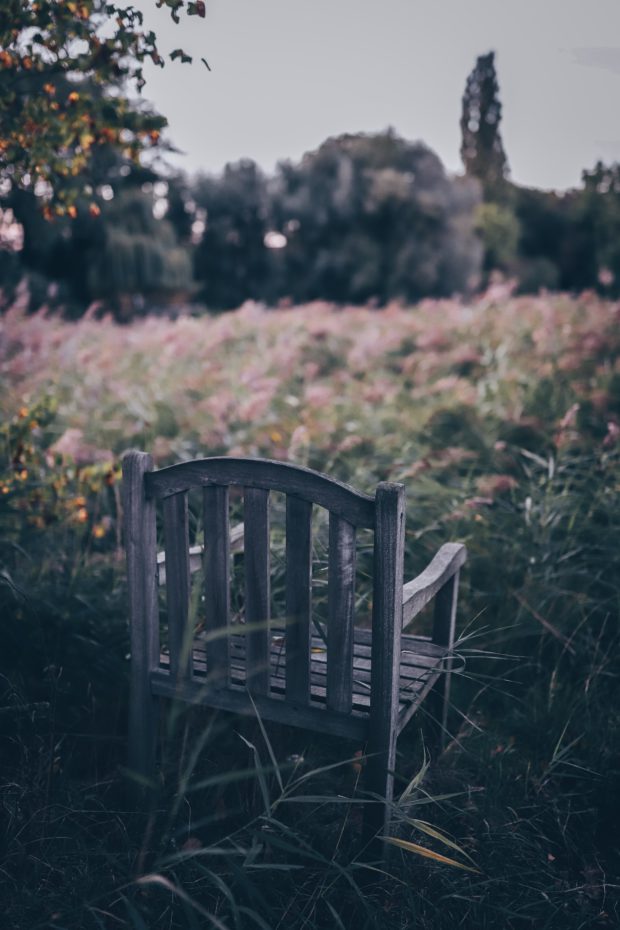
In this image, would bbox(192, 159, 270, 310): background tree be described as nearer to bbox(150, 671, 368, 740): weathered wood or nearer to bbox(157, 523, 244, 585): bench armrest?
bbox(157, 523, 244, 585): bench armrest

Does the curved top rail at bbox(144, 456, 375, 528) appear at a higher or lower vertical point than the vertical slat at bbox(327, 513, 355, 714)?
higher

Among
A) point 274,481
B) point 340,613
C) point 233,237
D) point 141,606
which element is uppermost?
point 233,237

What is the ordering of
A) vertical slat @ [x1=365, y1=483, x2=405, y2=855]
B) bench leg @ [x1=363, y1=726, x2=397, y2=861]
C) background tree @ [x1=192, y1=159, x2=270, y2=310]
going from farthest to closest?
background tree @ [x1=192, y1=159, x2=270, y2=310], bench leg @ [x1=363, y1=726, x2=397, y2=861], vertical slat @ [x1=365, y1=483, x2=405, y2=855]

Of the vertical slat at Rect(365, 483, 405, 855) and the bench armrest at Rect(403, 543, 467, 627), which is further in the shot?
the bench armrest at Rect(403, 543, 467, 627)

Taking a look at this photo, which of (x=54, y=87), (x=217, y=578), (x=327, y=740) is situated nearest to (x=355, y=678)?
(x=217, y=578)

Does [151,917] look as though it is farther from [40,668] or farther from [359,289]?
[359,289]

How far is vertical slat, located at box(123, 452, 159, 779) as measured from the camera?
1966mm

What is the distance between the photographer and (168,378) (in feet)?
20.8

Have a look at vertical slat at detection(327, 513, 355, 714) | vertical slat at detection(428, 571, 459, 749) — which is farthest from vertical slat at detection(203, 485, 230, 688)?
vertical slat at detection(428, 571, 459, 749)

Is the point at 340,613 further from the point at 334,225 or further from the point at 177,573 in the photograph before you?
the point at 334,225

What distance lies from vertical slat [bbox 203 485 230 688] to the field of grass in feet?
0.98

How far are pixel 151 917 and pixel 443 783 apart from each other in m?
1.02

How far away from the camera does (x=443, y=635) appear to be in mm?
2520

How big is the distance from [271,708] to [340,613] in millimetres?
390
